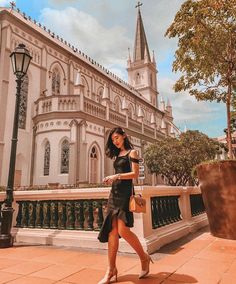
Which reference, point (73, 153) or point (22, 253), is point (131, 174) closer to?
point (22, 253)

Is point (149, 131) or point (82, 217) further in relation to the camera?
point (149, 131)

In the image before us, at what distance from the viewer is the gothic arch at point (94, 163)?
20316 mm

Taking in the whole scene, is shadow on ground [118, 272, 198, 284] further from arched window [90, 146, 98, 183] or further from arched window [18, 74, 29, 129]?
arched window [18, 74, 29, 129]

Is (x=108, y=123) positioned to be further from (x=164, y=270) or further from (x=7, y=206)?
(x=164, y=270)

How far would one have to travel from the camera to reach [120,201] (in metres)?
3.32

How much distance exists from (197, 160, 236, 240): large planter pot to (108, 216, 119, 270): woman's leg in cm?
330

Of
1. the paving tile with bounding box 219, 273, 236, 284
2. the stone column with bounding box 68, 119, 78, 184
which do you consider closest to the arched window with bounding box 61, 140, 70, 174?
the stone column with bounding box 68, 119, 78, 184

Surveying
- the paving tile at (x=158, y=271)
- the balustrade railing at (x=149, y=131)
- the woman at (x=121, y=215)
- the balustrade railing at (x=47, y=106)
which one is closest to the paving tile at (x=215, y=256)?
the paving tile at (x=158, y=271)

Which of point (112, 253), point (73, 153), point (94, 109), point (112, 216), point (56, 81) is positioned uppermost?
point (56, 81)

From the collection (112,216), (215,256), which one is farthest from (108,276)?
(215,256)

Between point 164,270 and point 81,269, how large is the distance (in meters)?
1.14

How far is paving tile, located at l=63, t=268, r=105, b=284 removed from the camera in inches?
126

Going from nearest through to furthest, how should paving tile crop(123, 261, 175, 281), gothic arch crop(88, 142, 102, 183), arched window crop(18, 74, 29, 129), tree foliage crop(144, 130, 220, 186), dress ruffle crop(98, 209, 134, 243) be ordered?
dress ruffle crop(98, 209, 134, 243), paving tile crop(123, 261, 175, 281), arched window crop(18, 74, 29, 129), gothic arch crop(88, 142, 102, 183), tree foliage crop(144, 130, 220, 186)

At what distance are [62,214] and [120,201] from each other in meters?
2.97
